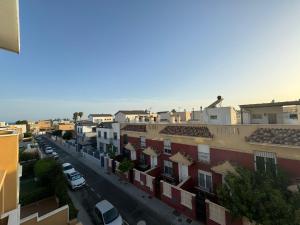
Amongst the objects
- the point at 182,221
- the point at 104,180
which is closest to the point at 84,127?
the point at 104,180

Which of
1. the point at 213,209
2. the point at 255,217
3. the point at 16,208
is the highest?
the point at 16,208

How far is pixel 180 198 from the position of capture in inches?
584

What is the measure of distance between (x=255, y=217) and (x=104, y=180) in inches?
707

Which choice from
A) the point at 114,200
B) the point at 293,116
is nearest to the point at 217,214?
the point at 114,200

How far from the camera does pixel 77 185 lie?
1997cm

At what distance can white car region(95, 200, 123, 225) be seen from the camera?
12.9 metres

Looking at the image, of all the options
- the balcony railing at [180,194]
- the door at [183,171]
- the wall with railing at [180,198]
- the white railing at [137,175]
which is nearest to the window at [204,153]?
the door at [183,171]

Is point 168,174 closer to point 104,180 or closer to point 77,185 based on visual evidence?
point 104,180

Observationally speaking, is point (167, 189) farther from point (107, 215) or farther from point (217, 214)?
point (107, 215)

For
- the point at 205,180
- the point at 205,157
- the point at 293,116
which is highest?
the point at 293,116

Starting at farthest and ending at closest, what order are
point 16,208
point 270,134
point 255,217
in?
1. point 270,134
2. point 255,217
3. point 16,208

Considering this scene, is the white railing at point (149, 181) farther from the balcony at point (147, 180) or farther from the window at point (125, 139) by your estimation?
the window at point (125, 139)

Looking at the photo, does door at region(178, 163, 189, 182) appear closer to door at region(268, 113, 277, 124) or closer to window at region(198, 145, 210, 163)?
window at region(198, 145, 210, 163)

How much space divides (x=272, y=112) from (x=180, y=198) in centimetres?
1507
